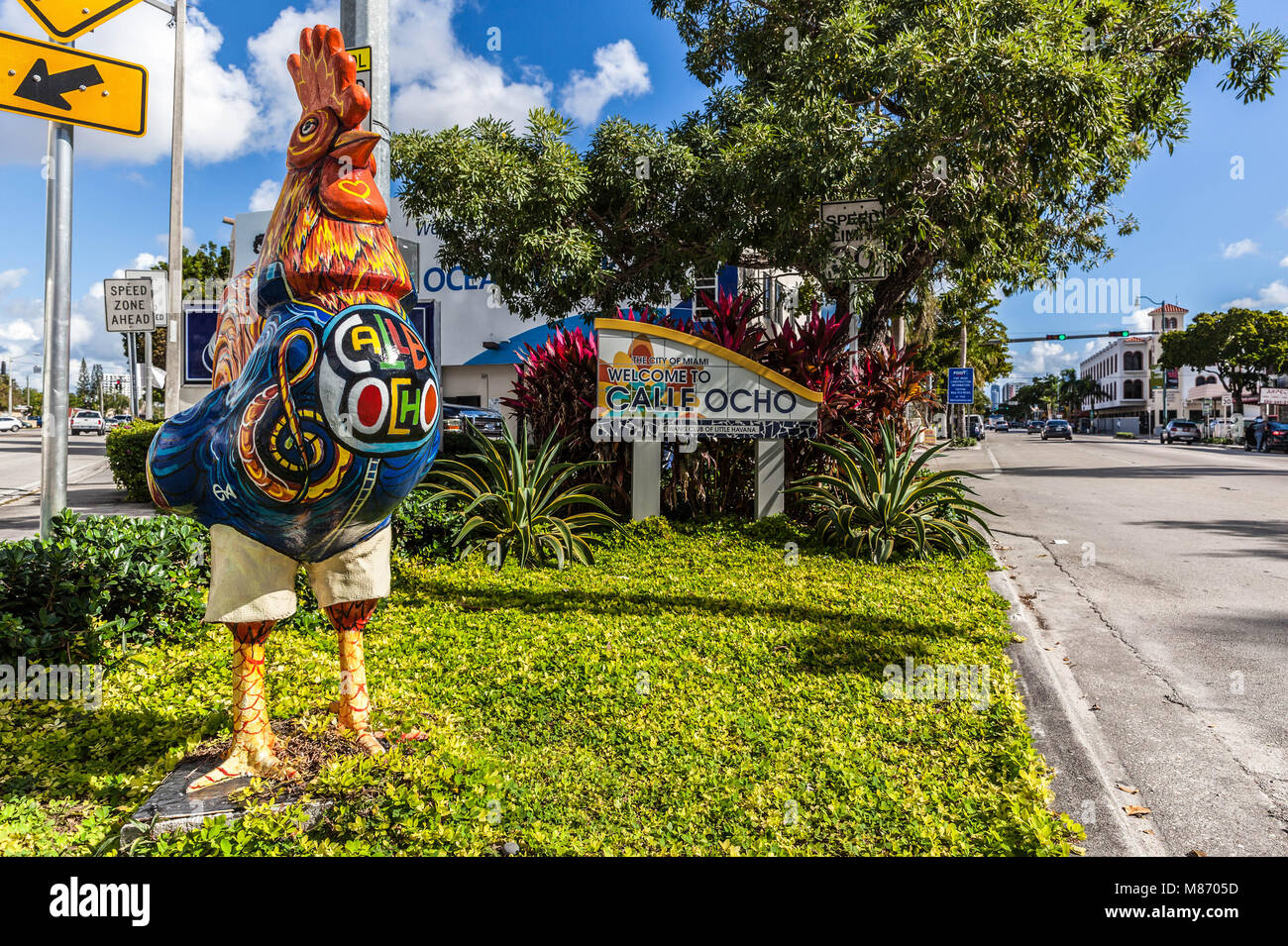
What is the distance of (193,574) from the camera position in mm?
4863

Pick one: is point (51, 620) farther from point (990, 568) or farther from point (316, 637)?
point (990, 568)

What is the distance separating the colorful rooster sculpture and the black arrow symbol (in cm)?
191

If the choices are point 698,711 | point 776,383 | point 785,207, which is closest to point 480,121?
point 785,207

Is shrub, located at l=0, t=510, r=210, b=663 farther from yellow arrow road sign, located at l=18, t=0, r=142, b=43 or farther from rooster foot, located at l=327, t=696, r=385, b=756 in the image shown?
yellow arrow road sign, located at l=18, t=0, r=142, b=43

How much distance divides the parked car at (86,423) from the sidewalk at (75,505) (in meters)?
34.6

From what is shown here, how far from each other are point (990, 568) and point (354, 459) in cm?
642

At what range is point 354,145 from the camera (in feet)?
7.78

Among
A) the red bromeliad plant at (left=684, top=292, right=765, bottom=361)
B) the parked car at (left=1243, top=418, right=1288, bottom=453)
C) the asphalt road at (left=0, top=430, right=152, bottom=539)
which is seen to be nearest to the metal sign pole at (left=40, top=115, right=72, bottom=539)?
the red bromeliad plant at (left=684, top=292, right=765, bottom=361)

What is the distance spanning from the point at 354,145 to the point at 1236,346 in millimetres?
64031

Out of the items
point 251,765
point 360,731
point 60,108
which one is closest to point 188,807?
point 251,765

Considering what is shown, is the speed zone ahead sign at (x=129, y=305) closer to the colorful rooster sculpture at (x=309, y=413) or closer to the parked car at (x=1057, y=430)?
the colorful rooster sculpture at (x=309, y=413)

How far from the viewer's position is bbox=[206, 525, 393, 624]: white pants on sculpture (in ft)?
8.20

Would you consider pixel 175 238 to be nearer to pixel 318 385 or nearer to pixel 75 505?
pixel 75 505
